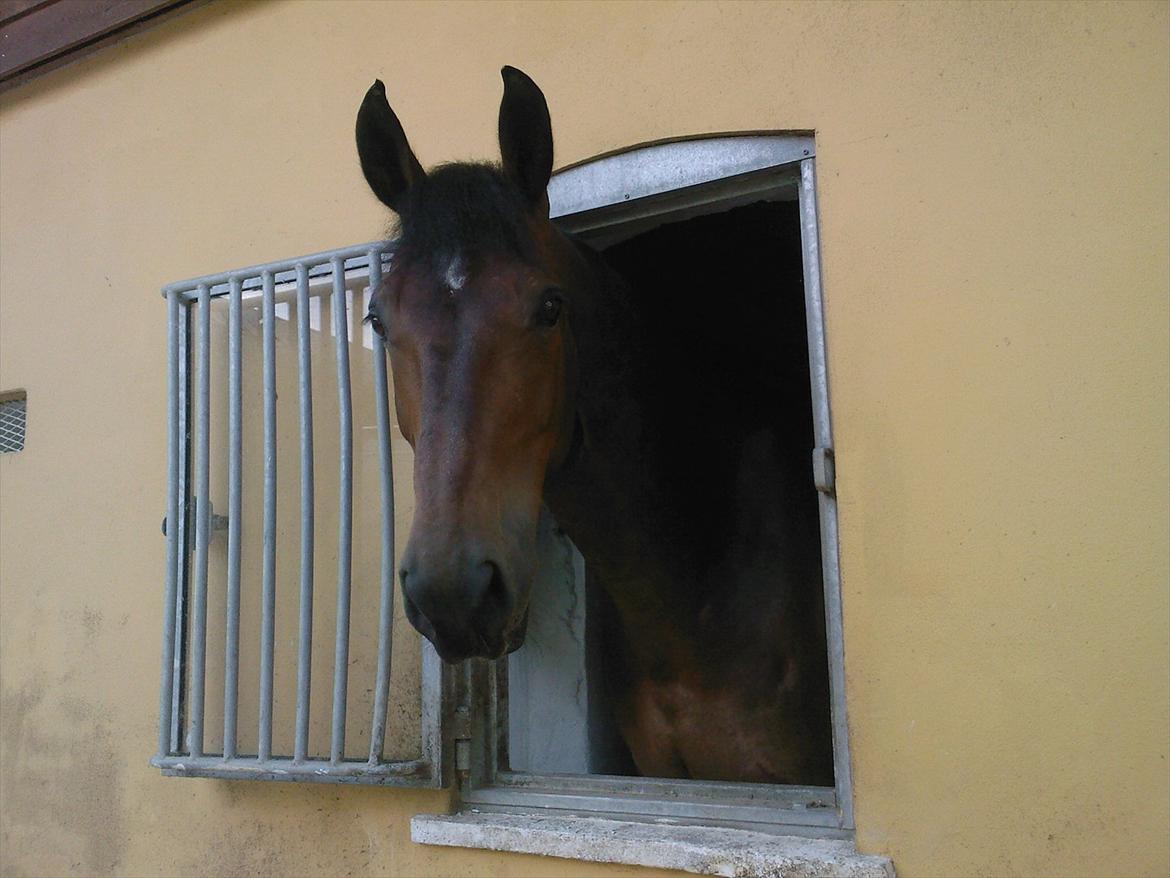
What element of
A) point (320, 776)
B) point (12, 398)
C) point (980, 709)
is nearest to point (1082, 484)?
point (980, 709)

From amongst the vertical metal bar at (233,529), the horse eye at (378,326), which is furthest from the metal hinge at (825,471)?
the vertical metal bar at (233,529)

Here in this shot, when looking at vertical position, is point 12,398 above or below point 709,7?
below

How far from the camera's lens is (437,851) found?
250cm

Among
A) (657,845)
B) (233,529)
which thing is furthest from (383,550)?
(657,845)

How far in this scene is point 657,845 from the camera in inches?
84.0

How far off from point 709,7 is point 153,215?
76.0 inches

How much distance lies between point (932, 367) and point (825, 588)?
51 cm

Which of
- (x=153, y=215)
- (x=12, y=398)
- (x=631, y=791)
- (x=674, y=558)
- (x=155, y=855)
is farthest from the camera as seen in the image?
(x=12, y=398)

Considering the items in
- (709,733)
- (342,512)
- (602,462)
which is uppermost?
(602,462)

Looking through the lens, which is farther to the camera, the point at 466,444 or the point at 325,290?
the point at 325,290

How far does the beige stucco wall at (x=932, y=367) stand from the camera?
184 cm

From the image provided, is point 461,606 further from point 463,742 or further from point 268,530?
point 268,530

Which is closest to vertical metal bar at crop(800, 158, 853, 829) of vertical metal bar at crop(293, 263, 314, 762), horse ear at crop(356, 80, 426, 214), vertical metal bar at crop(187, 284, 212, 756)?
horse ear at crop(356, 80, 426, 214)

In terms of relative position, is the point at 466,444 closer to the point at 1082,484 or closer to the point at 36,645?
the point at 1082,484
